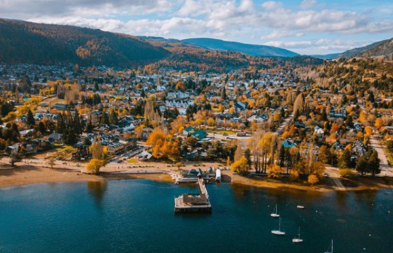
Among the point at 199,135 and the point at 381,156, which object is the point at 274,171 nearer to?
the point at 199,135

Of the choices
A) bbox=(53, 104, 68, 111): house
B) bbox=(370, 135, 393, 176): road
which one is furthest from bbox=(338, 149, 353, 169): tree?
bbox=(53, 104, 68, 111): house

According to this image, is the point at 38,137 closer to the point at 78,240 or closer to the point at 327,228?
the point at 78,240

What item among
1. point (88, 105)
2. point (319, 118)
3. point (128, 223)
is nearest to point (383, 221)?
point (128, 223)

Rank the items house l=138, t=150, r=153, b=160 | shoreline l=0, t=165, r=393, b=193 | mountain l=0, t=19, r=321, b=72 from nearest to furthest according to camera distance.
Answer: shoreline l=0, t=165, r=393, b=193 → house l=138, t=150, r=153, b=160 → mountain l=0, t=19, r=321, b=72

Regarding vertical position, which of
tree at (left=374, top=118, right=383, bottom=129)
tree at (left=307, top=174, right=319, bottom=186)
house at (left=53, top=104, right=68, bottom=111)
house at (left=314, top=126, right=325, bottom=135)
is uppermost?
house at (left=53, top=104, right=68, bottom=111)

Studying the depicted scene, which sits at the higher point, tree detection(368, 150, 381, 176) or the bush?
tree detection(368, 150, 381, 176)

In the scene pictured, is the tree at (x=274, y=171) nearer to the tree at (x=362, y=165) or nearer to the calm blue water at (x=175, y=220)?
the calm blue water at (x=175, y=220)

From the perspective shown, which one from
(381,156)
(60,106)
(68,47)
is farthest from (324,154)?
(68,47)

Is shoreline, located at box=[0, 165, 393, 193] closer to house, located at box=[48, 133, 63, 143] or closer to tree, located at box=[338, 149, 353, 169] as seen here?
tree, located at box=[338, 149, 353, 169]
